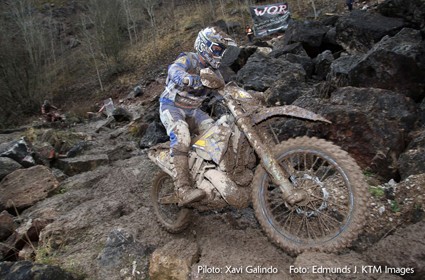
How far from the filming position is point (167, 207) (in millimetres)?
4887

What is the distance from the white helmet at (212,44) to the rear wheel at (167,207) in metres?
1.76

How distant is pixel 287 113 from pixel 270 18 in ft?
61.2

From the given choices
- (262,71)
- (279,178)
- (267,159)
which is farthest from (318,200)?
(262,71)

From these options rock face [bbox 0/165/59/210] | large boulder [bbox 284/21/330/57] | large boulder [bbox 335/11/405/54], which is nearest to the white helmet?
rock face [bbox 0/165/59/210]

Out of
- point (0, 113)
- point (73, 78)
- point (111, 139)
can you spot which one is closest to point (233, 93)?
point (111, 139)

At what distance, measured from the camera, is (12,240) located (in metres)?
4.95

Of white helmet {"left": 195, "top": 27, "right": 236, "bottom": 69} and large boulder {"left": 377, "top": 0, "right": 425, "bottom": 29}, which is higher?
white helmet {"left": 195, "top": 27, "right": 236, "bottom": 69}

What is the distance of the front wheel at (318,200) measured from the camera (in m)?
2.78

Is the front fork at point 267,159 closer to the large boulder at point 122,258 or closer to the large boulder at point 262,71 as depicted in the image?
the large boulder at point 122,258

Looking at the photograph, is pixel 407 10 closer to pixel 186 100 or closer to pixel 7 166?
pixel 186 100

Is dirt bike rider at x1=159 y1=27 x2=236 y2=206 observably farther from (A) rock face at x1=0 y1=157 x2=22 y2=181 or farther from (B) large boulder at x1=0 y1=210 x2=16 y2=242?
(A) rock face at x1=0 y1=157 x2=22 y2=181

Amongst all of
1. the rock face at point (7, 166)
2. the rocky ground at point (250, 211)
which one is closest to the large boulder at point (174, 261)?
the rocky ground at point (250, 211)

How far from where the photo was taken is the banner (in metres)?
19.9

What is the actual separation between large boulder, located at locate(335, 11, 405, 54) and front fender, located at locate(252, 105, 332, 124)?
722cm
